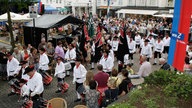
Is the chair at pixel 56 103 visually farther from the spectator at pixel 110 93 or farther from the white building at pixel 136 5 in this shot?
the white building at pixel 136 5

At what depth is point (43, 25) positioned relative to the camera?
18.0m

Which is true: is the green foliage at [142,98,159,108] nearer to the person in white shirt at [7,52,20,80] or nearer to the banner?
the banner

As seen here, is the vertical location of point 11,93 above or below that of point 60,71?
below

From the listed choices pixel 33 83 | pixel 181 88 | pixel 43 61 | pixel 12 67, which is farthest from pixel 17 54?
pixel 181 88

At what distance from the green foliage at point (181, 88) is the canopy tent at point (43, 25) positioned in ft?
38.7

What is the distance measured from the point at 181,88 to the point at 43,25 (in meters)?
13.1

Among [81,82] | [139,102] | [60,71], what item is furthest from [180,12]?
[60,71]

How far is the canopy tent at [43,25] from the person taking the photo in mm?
17500

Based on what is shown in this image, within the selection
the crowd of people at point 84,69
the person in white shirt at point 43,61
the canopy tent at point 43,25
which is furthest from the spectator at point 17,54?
the canopy tent at point 43,25

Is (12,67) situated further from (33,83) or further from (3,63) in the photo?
(33,83)

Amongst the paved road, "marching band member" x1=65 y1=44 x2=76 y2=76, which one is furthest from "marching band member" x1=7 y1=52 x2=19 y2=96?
"marching band member" x1=65 y1=44 x2=76 y2=76

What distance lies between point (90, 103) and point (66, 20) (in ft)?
36.3

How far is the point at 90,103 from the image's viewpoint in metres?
7.59

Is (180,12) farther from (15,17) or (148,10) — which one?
(148,10)
